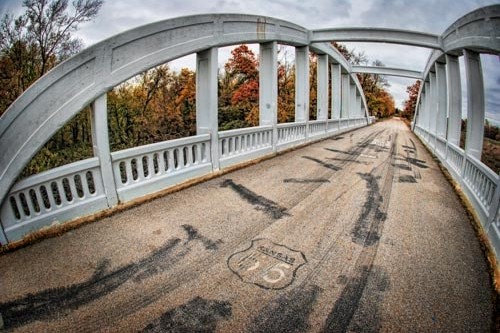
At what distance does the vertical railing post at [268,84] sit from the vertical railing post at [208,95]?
2834 millimetres

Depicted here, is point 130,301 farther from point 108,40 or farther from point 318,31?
point 318,31

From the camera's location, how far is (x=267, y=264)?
2.79 m

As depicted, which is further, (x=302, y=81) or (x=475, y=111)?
(x=302, y=81)

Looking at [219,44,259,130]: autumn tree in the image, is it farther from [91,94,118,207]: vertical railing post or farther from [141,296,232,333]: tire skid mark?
[141,296,232,333]: tire skid mark

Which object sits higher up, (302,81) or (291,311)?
(302,81)

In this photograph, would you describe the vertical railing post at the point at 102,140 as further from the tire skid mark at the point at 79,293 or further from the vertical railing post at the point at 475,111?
the vertical railing post at the point at 475,111

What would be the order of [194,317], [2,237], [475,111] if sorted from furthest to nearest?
[475,111] < [2,237] < [194,317]

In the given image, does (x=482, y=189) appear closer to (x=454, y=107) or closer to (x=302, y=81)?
(x=454, y=107)

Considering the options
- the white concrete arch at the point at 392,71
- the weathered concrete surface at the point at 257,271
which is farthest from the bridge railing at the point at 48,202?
the white concrete arch at the point at 392,71

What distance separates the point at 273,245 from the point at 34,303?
239 centimetres

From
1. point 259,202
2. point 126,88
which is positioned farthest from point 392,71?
point 126,88

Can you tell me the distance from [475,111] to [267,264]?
222 inches

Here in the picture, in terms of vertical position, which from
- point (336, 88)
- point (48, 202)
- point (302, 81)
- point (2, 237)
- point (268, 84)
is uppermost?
point (336, 88)

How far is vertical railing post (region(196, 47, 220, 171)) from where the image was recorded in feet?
18.6
